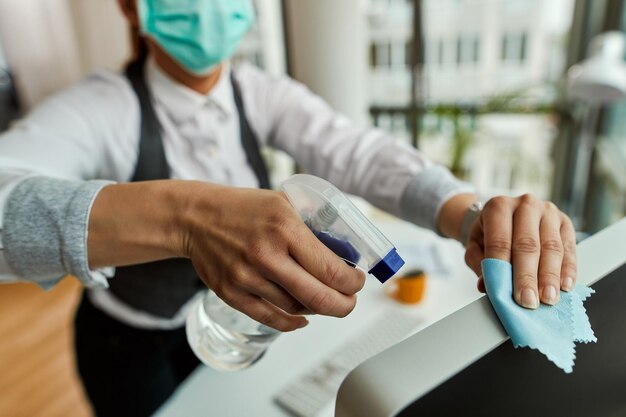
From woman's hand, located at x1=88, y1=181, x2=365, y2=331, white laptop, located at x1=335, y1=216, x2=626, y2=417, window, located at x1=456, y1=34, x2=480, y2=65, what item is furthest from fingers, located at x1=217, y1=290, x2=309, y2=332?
window, located at x1=456, y1=34, x2=480, y2=65

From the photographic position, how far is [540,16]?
9.21 ft

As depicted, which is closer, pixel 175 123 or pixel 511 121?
pixel 175 123

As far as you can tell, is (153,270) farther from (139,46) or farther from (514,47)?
(514,47)

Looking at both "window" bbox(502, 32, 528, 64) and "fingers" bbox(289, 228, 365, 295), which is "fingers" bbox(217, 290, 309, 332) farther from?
"window" bbox(502, 32, 528, 64)

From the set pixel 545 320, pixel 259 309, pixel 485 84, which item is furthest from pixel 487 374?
pixel 485 84

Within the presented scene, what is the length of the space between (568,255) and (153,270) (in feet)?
2.60

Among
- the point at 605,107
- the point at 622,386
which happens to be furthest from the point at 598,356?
the point at 605,107

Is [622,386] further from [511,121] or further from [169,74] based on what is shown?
[511,121]

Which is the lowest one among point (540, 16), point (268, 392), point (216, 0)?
point (268, 392)

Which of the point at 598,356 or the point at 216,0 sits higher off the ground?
the point at 216,0

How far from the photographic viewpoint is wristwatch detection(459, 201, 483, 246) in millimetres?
683

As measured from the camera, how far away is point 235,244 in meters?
0.45

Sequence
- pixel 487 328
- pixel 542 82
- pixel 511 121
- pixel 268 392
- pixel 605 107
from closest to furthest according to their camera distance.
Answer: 1. pixel 487 328
2. pixel 268 392
3. pixel 605 107
4. pixel 542 82
5. pixel 511 121

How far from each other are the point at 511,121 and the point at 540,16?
2.03 feet
